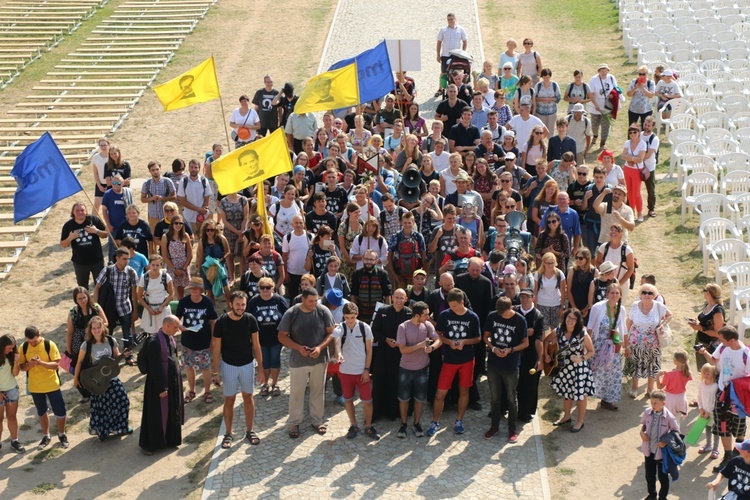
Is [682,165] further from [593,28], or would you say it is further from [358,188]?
[593,28]

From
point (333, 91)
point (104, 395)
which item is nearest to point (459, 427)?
point (104, 395)

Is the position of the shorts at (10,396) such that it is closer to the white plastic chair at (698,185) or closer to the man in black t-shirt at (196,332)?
the man in black t-shirt at (196,332)

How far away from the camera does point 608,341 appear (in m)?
13.5

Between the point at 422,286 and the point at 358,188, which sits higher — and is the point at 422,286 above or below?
below

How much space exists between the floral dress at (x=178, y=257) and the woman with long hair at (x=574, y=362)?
5.30m

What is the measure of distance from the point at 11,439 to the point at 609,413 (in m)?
7.19

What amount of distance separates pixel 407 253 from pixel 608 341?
3.04 metres

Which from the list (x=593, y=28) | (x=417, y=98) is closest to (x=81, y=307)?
(x=417, y=98)

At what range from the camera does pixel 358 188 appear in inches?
628

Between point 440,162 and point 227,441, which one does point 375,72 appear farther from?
point 227,441

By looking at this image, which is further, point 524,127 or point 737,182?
point 524,127

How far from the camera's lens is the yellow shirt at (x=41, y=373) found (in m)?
13.0

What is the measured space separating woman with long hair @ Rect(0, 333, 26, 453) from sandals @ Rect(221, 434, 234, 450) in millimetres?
2376

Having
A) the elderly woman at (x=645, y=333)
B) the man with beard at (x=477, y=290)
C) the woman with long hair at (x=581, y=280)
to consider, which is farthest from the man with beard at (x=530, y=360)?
the elderly woman at (x=645, y=333)
